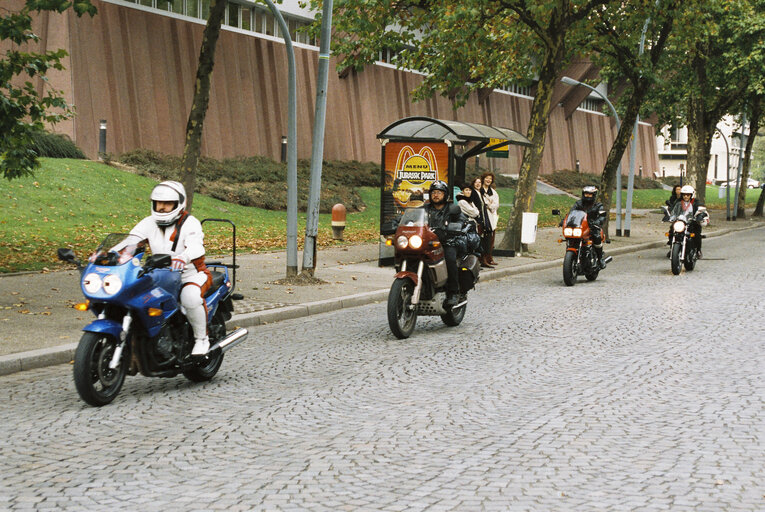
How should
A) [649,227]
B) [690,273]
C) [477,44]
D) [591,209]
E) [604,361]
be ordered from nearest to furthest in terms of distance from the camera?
[604,361] → [591,209] → [690,273] → [477,44] → [649,227]

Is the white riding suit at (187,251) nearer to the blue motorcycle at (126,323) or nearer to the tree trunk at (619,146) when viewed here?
the blue motorcycle at (126,323)

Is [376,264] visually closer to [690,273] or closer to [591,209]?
[591,209]

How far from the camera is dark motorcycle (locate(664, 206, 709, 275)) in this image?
17750mm

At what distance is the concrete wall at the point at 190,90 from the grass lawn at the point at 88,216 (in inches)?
157

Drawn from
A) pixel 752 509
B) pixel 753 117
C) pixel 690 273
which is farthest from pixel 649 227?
pixel 752 509

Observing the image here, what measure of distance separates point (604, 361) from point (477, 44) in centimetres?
1549

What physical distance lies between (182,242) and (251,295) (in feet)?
19.4

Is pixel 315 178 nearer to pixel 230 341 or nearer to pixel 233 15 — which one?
pixel 230 341

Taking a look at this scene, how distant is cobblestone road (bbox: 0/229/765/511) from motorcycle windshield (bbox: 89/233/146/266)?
41.2 inches

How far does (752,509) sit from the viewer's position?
4.45m

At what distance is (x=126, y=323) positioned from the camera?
21.7ft

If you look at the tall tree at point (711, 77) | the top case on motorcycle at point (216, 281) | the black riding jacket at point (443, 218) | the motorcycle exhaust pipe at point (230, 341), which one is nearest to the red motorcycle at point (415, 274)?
the black riding jacket at point (443, 218)

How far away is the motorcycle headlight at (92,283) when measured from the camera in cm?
649

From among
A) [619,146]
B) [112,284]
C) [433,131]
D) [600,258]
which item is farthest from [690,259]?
[112,284]
